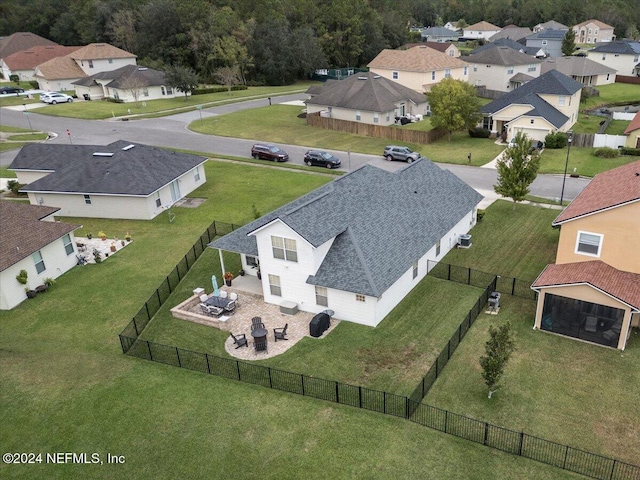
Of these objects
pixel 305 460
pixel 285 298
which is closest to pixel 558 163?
pixel 285 298

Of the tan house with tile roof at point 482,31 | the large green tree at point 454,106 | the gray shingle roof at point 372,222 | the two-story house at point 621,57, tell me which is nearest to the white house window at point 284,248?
the gray shingle roof at point 372,222

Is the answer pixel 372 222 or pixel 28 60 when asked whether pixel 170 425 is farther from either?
pixel 28 60

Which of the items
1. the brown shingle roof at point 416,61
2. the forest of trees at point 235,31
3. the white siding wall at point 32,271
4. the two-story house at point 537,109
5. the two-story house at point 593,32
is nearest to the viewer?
the white siding wall at point 32,271

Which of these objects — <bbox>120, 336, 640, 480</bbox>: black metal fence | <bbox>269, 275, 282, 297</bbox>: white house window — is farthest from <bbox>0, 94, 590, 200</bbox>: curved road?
<bbox>120, 336, 640, 480</bbox>: black metal fence

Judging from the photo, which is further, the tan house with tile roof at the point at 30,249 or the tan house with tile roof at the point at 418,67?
the tan house with tile roof at the point at 418,67

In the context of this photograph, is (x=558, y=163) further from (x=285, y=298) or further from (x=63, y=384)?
(x=63, y=384)

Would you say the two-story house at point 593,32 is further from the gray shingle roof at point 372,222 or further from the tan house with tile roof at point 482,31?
the gray shingle roof at point 372,222

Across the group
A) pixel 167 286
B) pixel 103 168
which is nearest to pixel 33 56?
pixel 103 168

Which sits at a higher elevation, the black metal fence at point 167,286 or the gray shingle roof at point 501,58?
the gray shingle roof at point 501,58
